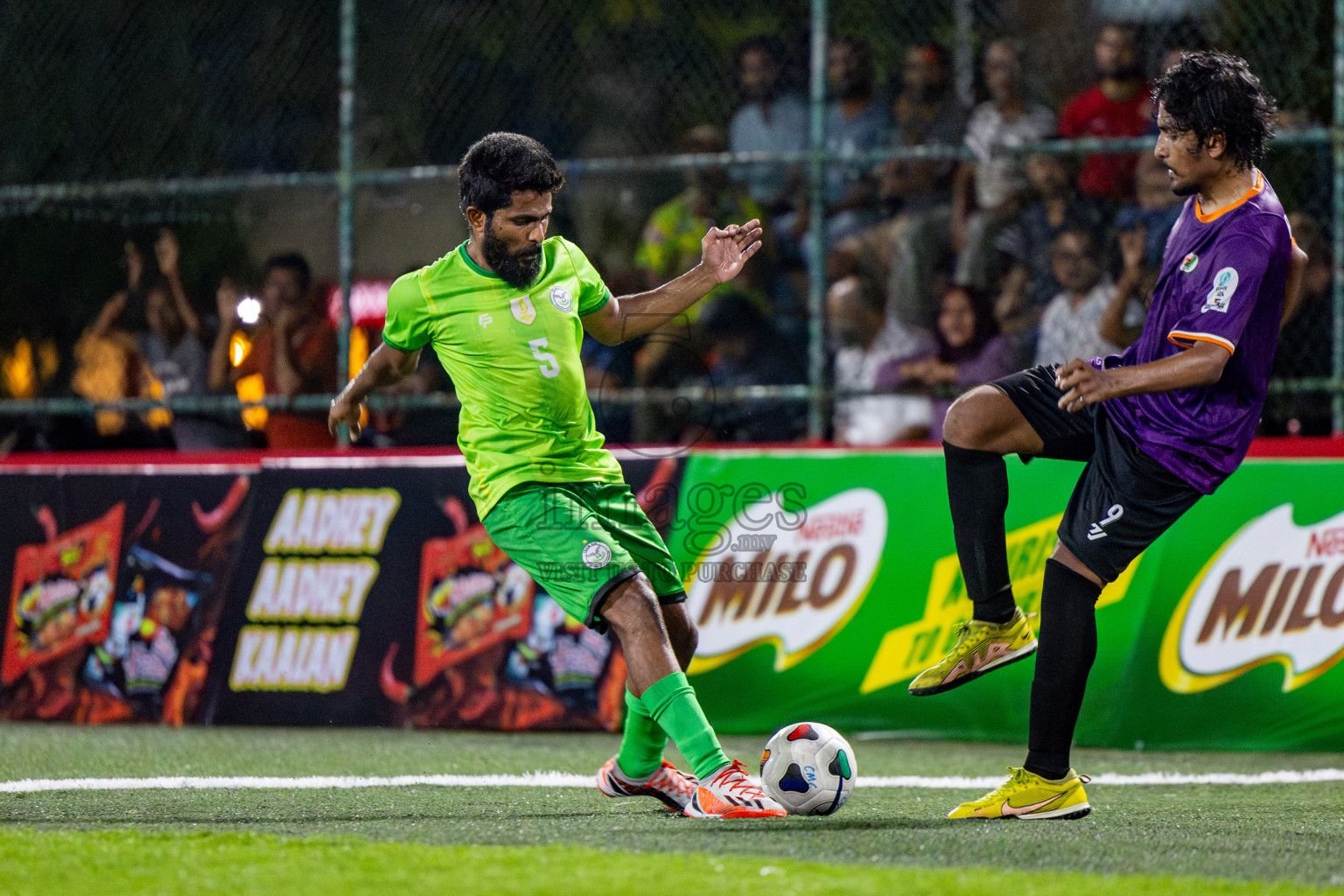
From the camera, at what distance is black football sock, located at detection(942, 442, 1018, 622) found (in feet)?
17.1

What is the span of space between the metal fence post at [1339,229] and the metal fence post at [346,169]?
5.00 metres

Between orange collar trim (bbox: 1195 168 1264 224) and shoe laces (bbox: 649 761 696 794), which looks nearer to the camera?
orange collar trim (bbox: 1195 168 1264 224)

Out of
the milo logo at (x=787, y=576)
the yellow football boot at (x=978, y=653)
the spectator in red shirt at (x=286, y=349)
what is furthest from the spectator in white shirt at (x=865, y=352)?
the yellow football boot at (x=978, y=653)

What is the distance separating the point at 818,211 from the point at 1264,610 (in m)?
2.87

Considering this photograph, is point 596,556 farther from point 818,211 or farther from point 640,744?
point 818,211

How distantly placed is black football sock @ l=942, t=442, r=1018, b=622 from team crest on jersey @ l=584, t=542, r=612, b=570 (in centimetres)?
106

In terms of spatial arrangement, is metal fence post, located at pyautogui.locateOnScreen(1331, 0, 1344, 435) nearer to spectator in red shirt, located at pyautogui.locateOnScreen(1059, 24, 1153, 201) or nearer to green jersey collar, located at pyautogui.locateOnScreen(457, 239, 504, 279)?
spectator in red shirt, located at pyautogui.locateOnScreen(1059, 24, 1153, 201)

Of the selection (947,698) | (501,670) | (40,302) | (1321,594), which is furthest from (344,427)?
(1321,594)

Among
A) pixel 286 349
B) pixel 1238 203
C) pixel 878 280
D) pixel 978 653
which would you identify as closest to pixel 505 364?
pixel 978 653

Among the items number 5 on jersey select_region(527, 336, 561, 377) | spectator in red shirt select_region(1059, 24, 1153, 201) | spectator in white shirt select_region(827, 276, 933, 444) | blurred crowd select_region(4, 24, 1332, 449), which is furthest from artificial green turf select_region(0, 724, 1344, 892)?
spectator in red shirt select_region(1059, 24, 1153, 201)

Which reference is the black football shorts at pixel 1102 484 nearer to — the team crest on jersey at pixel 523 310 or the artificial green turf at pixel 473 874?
the artificial green turf at pixel 473 874

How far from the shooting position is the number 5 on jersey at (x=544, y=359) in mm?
5289

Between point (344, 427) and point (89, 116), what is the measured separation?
2906 millimetres

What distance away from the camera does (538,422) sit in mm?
5289
